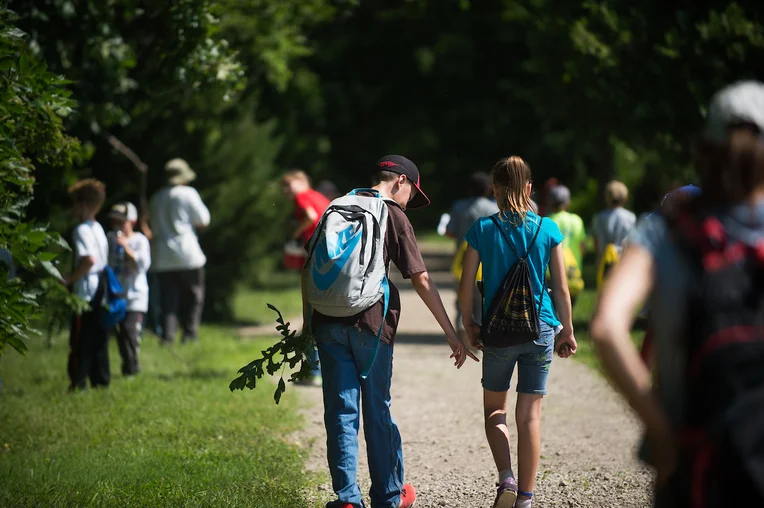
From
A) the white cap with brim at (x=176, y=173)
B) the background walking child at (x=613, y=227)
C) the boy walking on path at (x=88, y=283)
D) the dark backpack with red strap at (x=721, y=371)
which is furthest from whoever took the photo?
the white cap with brim at (x=176, y=173)

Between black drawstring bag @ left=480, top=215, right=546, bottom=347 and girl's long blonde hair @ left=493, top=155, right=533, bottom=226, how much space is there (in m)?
0.16

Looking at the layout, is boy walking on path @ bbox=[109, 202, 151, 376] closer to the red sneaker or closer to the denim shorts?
the red sneaker

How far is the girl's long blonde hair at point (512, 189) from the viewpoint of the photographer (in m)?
5.26

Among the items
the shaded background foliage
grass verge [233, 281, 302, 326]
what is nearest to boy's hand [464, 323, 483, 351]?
the shaded background foliage

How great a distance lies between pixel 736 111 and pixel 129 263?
7.49 meters

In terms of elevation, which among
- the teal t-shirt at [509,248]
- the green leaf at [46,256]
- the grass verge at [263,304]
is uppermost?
the teal t-shirt at [509,248]

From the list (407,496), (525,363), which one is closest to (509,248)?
(525,363)

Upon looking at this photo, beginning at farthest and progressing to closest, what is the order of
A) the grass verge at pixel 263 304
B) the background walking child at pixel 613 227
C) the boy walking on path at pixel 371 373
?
the grass verge at pixel 263 304 < the background walking child at pixel 613 227 < the boy walking on path at pixel 371 373

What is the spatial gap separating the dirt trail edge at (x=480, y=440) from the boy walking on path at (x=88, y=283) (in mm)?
1879

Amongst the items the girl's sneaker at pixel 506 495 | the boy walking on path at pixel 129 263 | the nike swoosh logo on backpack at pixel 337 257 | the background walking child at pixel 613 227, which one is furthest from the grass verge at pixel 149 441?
the background walking child at pixel 613 227

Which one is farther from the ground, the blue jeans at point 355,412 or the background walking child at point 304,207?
the background walking child at point 304,207

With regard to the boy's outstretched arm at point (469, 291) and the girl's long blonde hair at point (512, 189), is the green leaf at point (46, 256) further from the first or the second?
the girl's long blonde hair at point (512, 189)

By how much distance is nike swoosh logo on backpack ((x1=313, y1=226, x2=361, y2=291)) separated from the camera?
481cm

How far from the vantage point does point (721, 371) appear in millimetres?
2674
